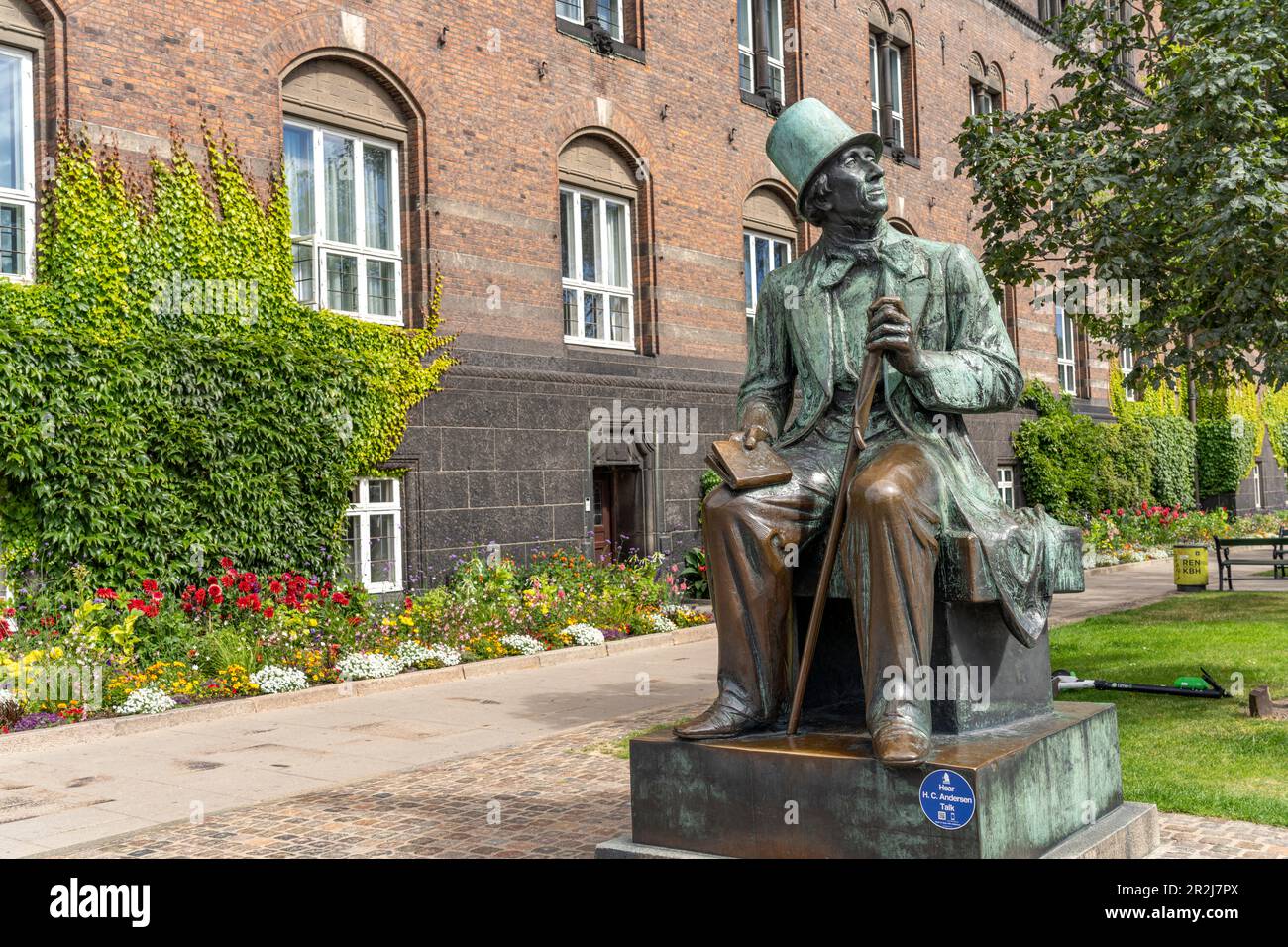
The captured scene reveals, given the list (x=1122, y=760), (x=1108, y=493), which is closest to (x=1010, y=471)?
(x=1108, y=493)

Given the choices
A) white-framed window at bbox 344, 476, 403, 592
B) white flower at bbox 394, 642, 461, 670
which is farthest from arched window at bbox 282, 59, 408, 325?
white flower at bbox 394, 642, 461, 670

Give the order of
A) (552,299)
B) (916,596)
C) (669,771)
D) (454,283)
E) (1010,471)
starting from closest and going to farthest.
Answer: (916,596), (669,771), (454,283), (552,299), (1010,471)

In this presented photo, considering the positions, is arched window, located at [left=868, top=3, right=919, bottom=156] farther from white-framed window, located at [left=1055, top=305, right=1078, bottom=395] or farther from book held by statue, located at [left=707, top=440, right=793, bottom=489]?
book held by statue, located at [left=707, top=440, right=793, bottom=489]

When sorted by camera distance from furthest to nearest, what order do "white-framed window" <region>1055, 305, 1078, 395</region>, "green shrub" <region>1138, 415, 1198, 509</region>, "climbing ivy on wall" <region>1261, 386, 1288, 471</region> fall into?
"climbing ivy on wall" <region>1261, 386, 1288, 471</region> → "green shrub" <region>1138, 415, 1198, 509</region> → "white-framed window" <region>1055, 305, 1078, 395</region>

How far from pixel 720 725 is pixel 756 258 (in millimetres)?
18320

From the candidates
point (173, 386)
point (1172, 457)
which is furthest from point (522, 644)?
point (1172, 457)

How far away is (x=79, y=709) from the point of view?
10.1 m

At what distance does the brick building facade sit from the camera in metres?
13.4

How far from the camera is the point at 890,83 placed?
2609cm

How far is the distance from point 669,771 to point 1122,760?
165 inches

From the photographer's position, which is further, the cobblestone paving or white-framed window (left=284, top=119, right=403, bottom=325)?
white-framed window (left=284, top=119, right=403, bottom=325)

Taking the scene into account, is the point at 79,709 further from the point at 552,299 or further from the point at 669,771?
the point at 552,299

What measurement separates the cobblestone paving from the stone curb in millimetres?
3151

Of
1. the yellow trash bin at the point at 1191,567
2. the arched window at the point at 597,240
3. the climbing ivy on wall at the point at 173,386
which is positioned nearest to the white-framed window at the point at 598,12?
the arched window at the point at 597,240
